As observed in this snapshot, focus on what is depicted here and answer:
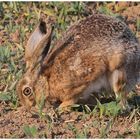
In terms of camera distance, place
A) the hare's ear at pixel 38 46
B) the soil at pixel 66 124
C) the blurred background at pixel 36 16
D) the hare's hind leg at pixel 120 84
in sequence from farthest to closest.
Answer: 1. the blurred background at pixel 36 16
2. the hare's hind leg at pixel 120 84
3. the hare's ear at pixel 38 46
4. the soil at pixel 66 124

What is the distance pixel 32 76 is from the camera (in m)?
6.78

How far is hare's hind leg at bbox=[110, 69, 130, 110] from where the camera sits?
6.64 meters

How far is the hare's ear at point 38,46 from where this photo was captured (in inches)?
258

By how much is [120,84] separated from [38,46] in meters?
A: 0.86

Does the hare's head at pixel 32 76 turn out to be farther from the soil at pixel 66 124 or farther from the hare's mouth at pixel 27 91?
the soil at pixel 66 124

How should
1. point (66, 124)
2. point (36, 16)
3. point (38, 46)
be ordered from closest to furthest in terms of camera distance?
point (66, 124) < point (38, 46) < point (36, 16)

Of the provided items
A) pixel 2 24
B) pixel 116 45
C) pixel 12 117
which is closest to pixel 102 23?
pixel 116 45

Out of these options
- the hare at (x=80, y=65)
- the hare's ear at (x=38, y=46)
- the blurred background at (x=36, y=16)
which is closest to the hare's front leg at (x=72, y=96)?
the hare at (x=80, y=65)

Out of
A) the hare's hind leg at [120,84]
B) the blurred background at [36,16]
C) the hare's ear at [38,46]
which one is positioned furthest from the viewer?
the blurred background at [36,16]

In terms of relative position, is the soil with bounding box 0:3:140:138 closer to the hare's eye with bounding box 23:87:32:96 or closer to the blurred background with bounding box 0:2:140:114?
the hare's eye with bounding box 23:87:32:96

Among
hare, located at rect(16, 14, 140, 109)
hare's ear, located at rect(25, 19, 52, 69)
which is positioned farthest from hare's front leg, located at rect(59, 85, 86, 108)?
hare's ear, located at rect(25, 19, 52, 69)

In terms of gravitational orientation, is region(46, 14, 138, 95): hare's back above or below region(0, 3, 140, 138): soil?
above

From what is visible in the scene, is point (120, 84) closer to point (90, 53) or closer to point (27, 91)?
point (90, 53)

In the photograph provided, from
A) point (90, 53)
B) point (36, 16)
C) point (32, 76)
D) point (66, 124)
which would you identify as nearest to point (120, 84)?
→ point (90, 53)
